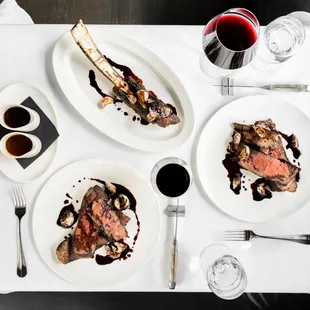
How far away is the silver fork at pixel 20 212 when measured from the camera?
4.13 ft

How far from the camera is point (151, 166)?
129 cm

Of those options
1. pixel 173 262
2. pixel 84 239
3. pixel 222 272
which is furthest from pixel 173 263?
pixel 84 239

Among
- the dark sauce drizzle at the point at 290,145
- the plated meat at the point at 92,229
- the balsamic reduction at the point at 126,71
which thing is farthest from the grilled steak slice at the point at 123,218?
the dark sauce drizzle at the point at 290,145

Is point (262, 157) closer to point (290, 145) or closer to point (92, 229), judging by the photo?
point (290, 145)

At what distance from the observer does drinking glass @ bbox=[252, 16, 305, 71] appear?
1.27m

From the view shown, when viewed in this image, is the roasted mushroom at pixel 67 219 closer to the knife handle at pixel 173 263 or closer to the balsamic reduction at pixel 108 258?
the balsamic reduction at pixel 108 258

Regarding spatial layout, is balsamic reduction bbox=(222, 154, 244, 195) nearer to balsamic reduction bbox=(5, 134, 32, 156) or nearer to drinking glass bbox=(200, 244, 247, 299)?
drinking glass bbox=(200, 244, 247, 299)

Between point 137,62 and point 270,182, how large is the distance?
44 cm

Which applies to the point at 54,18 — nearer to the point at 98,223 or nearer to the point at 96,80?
the point at 96,80

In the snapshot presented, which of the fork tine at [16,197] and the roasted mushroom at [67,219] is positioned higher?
the fork tine at [16,197]

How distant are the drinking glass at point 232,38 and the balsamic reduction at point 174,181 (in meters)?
0.26

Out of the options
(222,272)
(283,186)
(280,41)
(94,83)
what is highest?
(280,41)

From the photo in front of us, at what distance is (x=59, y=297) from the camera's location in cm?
165

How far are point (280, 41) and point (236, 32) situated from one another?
0.16 meters
